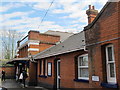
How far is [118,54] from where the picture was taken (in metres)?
5.95

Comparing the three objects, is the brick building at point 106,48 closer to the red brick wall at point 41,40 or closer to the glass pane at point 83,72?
the glass pane at point 83,72

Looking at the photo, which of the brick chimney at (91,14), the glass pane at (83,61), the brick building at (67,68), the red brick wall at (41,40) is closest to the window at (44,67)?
the brick building at (67,68)

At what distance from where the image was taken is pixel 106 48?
6887 mm

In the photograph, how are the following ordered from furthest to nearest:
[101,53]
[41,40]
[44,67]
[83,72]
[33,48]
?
[41,40]
[33,48]
[44,67]
[83,72]
[101,53]

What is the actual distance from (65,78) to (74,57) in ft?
6.57

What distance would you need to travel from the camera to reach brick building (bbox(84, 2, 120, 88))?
20.1ft

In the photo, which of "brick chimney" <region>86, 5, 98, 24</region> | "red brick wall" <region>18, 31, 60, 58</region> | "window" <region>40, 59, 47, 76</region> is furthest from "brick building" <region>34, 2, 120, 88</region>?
"red brick wall" <region>18, 31, 60, 58</region>

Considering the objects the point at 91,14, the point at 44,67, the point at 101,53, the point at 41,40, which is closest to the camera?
the point at 101,53

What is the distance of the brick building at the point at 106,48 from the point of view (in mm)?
6133

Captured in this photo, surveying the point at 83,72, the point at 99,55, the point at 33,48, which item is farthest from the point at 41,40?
the point at 99,55

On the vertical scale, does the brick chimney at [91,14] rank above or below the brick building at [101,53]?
above

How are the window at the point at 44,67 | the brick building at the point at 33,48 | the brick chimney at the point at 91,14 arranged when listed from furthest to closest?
the brick building at the point at 33,48 → the window at the point at 44,67 → the brick chimney at the point at 91,14

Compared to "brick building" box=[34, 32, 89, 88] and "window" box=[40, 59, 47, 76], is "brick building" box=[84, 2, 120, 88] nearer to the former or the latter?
"brick building" box=[34, 32, 89, 88]

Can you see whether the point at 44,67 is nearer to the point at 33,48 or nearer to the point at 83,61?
the point at 33,48
